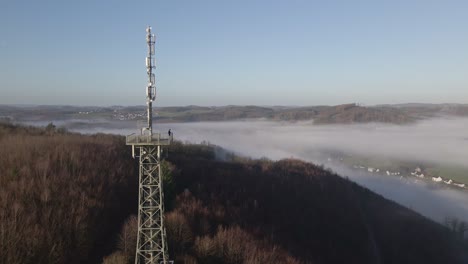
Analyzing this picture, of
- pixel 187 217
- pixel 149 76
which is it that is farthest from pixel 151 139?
pixel 187 217

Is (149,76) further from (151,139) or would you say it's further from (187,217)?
(187,217)

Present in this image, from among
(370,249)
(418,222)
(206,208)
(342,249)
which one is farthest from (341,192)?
(206,208)

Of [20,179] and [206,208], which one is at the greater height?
[20,179]

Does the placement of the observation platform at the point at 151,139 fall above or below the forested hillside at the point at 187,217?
above

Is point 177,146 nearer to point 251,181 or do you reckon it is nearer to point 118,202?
point 251,181

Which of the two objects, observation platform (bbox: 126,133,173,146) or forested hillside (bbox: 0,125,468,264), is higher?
observation platform (bbox: 126,133,173,146)

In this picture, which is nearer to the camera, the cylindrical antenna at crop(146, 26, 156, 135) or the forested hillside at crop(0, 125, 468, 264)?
the cylindrical antenna at crop(146, 26, 156, 135)

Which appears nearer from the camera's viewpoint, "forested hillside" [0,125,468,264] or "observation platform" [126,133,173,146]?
"observation platform" [126,133,173,146]

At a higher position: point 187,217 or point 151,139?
point 151,139
